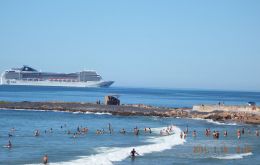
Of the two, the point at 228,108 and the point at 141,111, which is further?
the point at 141,111

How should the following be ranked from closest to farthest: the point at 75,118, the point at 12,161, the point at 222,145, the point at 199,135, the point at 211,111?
1. the point at 12,161
2. the point at 222,145
3. the point at 199,135
4. the point at 75,118
5. the point at 211,111

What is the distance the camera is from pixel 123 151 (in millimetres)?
43406

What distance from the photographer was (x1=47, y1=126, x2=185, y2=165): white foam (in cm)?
3844

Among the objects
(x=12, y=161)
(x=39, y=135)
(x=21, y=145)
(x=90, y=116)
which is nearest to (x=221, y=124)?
(x=90, y=116)

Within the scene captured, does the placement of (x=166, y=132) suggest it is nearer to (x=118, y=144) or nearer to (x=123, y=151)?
(x=118, y=144)

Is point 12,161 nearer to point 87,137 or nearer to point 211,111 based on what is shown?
point 87,137

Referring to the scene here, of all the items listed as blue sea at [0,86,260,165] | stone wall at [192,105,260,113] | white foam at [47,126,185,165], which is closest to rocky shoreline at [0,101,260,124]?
stone wall at [192,105,260,113]

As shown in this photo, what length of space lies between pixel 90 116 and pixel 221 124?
67.2 ft

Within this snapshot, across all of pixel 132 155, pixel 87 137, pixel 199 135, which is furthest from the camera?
pixel 199 135

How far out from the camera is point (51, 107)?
94562 mm

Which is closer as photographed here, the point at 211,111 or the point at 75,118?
the point at 75,118

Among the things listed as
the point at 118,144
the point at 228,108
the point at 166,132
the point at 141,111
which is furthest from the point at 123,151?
the point at 228,108

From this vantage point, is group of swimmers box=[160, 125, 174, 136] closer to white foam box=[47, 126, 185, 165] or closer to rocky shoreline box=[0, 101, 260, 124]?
white foam box=[47, 126, 185, 165]

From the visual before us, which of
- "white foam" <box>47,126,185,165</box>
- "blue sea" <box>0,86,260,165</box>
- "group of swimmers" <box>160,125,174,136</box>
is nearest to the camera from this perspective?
"white foam" <box>47,126,185,165</box>
